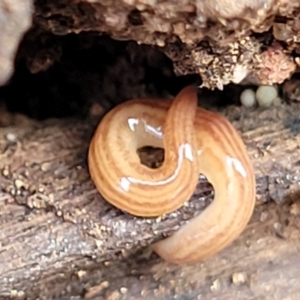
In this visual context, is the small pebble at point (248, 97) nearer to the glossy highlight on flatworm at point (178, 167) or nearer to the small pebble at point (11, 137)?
the glossy highlight on flatworm at point (178, 167)

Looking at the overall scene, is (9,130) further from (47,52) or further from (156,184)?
(156,184)

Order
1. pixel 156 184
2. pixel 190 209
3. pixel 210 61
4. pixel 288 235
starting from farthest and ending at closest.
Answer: pixel 288 235, pixel 190 209, pixel 156 184, pixel 210 61

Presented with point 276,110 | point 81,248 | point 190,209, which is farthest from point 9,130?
point 276,110

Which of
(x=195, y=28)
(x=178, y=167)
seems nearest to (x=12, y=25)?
(x=195, y=28)

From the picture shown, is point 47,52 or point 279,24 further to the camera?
point 47,52

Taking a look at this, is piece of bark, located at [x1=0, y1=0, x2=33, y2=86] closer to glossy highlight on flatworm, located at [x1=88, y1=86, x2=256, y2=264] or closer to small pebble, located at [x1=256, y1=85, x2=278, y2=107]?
glossy highlight on flatworm, located at [x1=88, y1=86, x2=256, y2=264]

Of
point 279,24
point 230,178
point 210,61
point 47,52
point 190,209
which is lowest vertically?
point 190,209

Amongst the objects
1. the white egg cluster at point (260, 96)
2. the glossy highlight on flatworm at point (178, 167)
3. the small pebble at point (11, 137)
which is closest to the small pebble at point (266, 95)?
the white egg cluster at point (260, 96)
